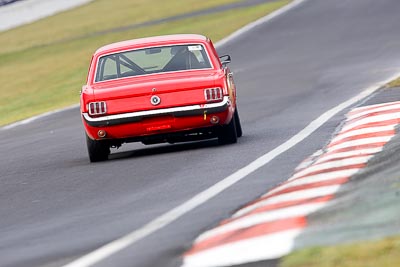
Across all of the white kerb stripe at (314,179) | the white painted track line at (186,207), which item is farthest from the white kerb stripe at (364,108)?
the white kerb stripe at (314,179)

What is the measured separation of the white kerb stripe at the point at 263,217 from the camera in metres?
7.97

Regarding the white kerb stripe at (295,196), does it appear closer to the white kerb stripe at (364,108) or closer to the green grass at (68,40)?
the white kerb stripe at (364,108)

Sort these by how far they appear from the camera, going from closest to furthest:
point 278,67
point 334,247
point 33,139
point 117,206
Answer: point 334,247, point 117,206, point 33,139, point 278,67

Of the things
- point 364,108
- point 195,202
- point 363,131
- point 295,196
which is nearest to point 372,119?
point 363,131

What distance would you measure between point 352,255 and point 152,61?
8867 millimetres

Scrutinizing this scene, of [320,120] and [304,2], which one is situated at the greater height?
[320,120]

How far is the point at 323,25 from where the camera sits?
122 ft

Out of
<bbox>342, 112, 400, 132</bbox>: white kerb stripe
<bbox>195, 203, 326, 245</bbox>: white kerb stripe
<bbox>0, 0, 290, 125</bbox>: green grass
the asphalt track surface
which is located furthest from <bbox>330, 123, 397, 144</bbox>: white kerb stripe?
<bbox>0, 0, 290, 125</bbox>: green grass

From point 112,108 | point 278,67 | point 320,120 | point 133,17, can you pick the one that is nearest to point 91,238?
point 112,108

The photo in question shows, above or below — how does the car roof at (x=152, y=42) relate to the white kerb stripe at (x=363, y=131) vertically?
above

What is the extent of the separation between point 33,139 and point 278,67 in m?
9.90

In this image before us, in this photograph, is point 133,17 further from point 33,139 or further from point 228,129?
point 228,129

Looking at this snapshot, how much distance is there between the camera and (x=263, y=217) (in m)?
8.21

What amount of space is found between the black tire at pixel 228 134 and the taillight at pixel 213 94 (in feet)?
1.49
